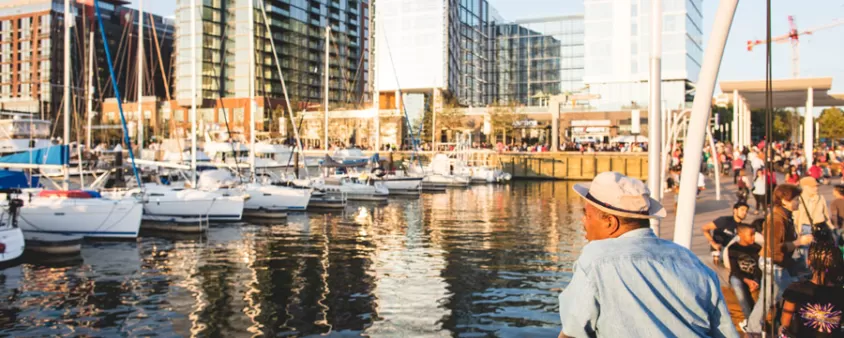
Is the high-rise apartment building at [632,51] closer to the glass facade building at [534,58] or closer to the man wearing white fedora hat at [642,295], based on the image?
the glass facade building at [534,58]

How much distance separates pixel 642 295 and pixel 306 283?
48.0 feet

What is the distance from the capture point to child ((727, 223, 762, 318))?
9.33 meters

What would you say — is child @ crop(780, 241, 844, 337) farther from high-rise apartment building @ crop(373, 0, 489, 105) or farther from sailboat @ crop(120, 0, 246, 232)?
high-rise apartment building @ crop(373, 0, 489, 105)

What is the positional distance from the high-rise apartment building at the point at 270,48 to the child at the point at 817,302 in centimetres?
10238

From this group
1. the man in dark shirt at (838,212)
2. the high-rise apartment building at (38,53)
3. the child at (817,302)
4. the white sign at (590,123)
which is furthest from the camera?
the high-rise apartment building at (38,53)

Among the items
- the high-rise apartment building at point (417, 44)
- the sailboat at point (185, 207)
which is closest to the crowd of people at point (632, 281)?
the sailboat at point (185, 207)

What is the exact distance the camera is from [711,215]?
23797 mm

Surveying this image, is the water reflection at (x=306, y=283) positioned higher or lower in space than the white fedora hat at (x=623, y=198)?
lower

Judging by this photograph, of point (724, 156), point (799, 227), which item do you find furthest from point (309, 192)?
point (724, 156)

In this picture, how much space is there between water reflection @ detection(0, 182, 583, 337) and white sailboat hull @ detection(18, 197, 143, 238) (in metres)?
0.77

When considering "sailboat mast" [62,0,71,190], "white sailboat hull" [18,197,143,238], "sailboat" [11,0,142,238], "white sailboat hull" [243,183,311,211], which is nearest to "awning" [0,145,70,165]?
"sailboat mast" [62,0,71,190]

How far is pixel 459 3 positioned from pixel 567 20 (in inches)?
988

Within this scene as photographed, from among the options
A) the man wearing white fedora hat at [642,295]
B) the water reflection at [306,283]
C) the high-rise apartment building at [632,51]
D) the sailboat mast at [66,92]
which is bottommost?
the water reflection at [306,283]

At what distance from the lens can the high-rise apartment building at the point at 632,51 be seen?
9419 centimetres
